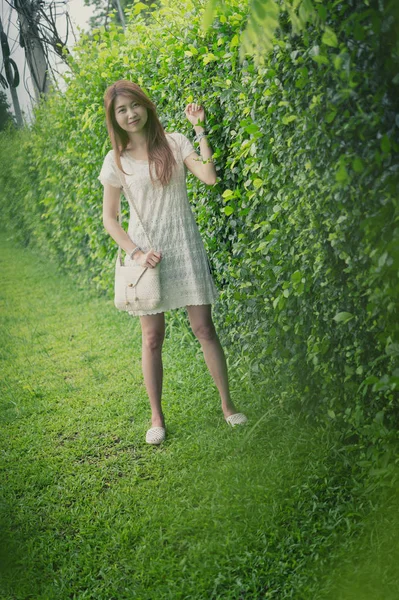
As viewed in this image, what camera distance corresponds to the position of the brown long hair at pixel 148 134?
132 inches

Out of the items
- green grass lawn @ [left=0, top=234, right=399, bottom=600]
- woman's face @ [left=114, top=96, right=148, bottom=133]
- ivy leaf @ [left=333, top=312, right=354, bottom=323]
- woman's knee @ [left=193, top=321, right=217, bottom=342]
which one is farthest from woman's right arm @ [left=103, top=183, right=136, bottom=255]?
ivy leaf @ [left=333, top=312, right=354, bottom=323]

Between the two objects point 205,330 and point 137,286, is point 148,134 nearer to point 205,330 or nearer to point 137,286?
point 137,286

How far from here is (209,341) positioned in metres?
3.62

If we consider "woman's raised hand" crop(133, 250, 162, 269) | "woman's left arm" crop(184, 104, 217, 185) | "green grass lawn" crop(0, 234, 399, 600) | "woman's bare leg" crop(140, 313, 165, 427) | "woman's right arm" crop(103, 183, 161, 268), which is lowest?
"green grass lawn" crop(0, 234, 399, 600)

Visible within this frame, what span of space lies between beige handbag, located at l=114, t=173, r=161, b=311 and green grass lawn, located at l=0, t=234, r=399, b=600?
87 cm

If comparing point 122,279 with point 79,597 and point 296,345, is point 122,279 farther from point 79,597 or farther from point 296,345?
point 79,597

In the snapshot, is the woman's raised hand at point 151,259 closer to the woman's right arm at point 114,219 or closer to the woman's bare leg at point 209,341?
the woman's right arm at point 114,219

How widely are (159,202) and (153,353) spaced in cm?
88

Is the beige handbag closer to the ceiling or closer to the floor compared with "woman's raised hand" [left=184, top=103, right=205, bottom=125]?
closer to the floor

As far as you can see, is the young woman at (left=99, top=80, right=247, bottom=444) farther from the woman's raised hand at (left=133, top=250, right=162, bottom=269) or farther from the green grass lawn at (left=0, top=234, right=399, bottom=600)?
the green grass lawn at (left=0, top=234, right=399, bottom=600)

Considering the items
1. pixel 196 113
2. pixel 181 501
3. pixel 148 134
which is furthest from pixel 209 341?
pixel 196 113

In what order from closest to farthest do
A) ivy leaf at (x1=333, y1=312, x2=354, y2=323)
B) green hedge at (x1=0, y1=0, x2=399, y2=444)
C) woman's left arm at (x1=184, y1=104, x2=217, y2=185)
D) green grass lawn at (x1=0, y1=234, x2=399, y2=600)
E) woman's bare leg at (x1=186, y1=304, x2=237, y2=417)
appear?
1. green hedge at (x1=0, y1=0, x2=399, y2=444)
2. green grass lawn at (x1=0, y1=234, x2=399, y2=600)
3. ivy leaf at (x1=333, y1=312, x2=354, y2=323)
4. woman's left arm at (x1=184, y1=104, x2=217, y2=185)
5. woman's bare leg at (x1=186, y1=304, x2=237, y2=417)

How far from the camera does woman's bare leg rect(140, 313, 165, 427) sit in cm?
361

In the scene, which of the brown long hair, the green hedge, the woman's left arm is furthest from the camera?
the woman's left arm
